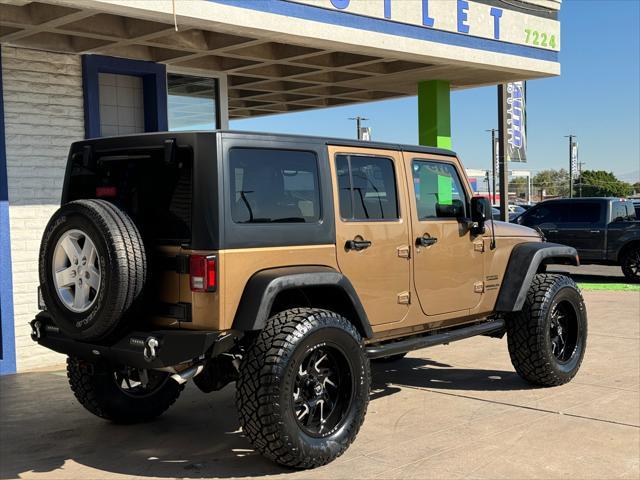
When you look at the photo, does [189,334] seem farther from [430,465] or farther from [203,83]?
[203,83]

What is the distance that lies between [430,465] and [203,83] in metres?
6.65

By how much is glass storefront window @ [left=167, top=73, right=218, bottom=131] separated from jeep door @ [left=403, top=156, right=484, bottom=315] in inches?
169

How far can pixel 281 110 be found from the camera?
1455cm

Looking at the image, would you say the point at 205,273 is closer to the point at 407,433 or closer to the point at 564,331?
the point at 407,433

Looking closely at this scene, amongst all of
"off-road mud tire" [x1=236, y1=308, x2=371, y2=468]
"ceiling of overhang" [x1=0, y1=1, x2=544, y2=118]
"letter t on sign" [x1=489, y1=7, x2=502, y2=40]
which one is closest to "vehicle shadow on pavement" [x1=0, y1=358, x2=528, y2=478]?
"off-road mud tire" [x1=236, y1=308, x2=371, y2=468]

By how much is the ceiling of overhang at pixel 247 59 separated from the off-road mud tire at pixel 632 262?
556 centimetres

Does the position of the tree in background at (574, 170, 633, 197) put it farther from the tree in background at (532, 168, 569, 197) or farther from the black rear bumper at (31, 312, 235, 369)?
the black rear bumper at (31, 312, 235, 369)

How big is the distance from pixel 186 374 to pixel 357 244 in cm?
149

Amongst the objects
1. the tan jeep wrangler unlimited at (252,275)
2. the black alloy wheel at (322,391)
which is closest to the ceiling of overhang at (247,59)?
the tan jeep wrangler unlimited at (252,275)

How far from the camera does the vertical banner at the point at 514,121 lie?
18394 mm

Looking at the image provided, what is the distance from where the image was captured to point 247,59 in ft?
30.4

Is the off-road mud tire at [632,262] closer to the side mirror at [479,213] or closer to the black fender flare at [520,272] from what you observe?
the black fender flare at [520,272]

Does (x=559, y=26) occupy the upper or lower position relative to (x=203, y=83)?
upper

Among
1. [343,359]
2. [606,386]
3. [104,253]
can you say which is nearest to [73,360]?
[104,253]
